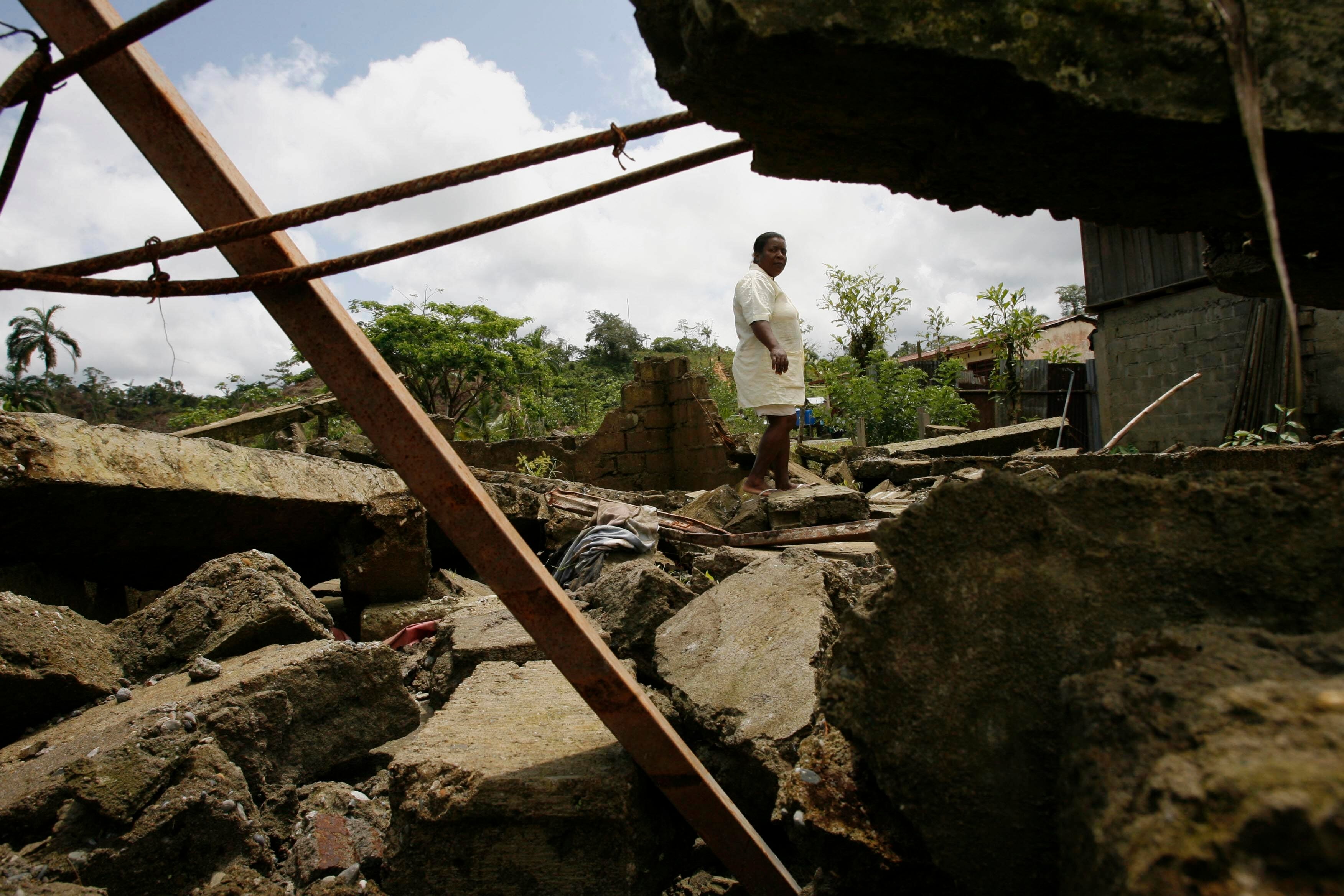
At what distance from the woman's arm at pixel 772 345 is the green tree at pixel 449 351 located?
60.0ft

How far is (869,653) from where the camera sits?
1.21 meters

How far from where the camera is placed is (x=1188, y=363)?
1045 centimetres

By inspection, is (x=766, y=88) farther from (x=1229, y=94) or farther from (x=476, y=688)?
(x=476, y=688)

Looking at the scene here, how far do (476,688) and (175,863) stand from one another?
0.86 m

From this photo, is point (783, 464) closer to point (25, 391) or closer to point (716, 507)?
point (716, 507)

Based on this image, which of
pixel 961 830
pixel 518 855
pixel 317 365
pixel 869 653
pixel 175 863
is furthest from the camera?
pixel 175 863

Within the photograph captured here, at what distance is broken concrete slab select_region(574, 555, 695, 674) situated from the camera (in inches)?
114

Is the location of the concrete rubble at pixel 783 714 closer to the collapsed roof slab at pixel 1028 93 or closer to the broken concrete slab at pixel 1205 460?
the broken concrete slab at pixel 1205 460

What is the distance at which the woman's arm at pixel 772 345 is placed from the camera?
18.7 ft

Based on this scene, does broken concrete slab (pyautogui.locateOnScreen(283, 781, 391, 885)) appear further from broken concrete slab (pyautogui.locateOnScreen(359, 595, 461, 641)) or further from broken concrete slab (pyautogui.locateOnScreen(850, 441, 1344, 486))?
broken concrete slab (pyautogui.locateOnScreen(850, 441, 1344, 486))

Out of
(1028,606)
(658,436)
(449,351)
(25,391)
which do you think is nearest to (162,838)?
(1028,606)

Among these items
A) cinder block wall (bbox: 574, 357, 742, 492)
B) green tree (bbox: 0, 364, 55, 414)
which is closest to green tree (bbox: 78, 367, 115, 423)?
green tree (bbox: 0, 364, 55, 414)

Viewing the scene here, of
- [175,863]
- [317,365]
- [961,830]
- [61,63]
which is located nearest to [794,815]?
[961,830]

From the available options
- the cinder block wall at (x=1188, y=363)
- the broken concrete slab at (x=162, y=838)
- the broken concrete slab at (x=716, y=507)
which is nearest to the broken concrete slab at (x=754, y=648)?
the broken concrete slab at (x=162, y=838)
